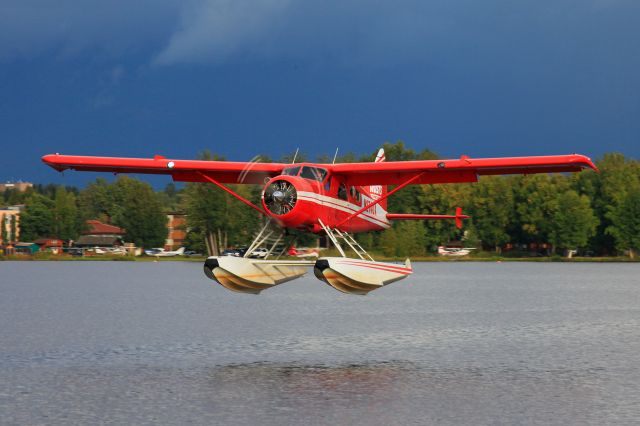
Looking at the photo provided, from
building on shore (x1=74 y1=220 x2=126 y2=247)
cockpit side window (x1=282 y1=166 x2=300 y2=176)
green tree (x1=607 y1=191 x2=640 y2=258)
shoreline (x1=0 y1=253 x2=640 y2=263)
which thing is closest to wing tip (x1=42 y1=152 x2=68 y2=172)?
cockpit side window (x1=282 y1=166 x2=300 y2=176)

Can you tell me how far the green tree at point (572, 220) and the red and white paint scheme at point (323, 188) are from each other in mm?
67176

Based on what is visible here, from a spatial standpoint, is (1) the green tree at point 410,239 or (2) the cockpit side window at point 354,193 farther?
(1) the green tree at point 410,239

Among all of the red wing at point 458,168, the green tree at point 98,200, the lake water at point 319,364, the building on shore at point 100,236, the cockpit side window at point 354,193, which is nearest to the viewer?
the lake water at point 319,364

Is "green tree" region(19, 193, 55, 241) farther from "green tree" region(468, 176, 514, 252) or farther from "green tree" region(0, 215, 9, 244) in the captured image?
"green tree" region(468, 176, 514, 252)

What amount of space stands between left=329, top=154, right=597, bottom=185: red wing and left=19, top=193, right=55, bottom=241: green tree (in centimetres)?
11175

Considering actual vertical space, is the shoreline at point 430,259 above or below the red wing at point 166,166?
below

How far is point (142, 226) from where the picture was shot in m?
115

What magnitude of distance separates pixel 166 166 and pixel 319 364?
7.49 m

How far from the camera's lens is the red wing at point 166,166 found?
2089cm

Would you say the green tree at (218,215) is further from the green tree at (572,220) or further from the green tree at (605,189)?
the green tree at (605,189)

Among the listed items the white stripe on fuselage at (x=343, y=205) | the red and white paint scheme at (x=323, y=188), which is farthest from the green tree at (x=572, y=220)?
the red and white paint scheme at (x=323, y=188)

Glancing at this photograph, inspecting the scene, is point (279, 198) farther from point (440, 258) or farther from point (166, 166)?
point (440, 258)

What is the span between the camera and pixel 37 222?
4909 inches

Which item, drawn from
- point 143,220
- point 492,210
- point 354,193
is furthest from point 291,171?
point 143,220
